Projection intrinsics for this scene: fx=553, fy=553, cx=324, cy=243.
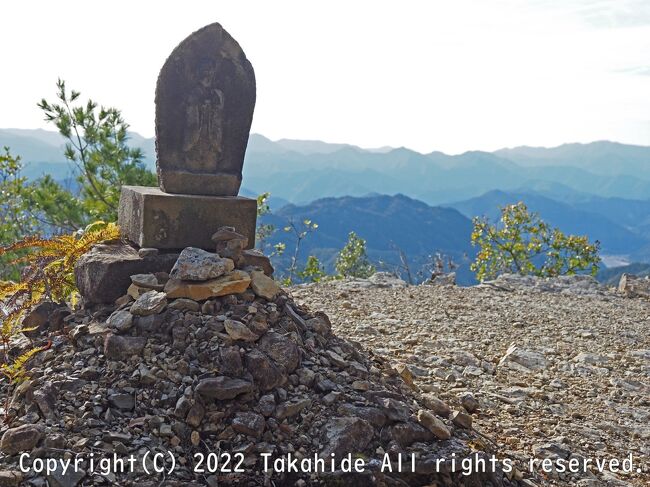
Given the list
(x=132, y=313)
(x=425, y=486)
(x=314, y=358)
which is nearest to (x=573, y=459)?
(x=425, y=486)

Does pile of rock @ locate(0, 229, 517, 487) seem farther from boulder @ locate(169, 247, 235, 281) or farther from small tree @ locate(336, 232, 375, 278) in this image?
small tree @ locate(336, 232, 375, 278)

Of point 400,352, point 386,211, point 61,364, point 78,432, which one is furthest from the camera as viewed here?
point 386,211

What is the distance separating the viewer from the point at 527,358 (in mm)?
6211

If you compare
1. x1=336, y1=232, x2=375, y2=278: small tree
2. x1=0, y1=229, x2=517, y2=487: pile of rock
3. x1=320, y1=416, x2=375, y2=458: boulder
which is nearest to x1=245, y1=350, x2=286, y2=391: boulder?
x1=0, y1=229, x2=517, y2=487: pile of rock

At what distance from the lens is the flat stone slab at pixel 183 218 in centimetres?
468

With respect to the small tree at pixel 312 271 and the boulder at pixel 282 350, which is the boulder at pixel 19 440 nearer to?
the boulder at pixel 282 350

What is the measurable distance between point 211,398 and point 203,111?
8.84 feet

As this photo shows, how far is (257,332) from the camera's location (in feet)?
12.8

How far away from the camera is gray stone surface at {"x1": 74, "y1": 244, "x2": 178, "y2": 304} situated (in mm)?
4359

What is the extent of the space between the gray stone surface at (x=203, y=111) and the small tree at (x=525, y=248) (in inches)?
514

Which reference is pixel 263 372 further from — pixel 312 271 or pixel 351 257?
pixel 351 257

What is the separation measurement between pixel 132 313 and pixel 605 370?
5032 mm

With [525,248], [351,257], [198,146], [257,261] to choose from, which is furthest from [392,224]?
[257,261]

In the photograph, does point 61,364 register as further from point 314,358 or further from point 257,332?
point 314,358
